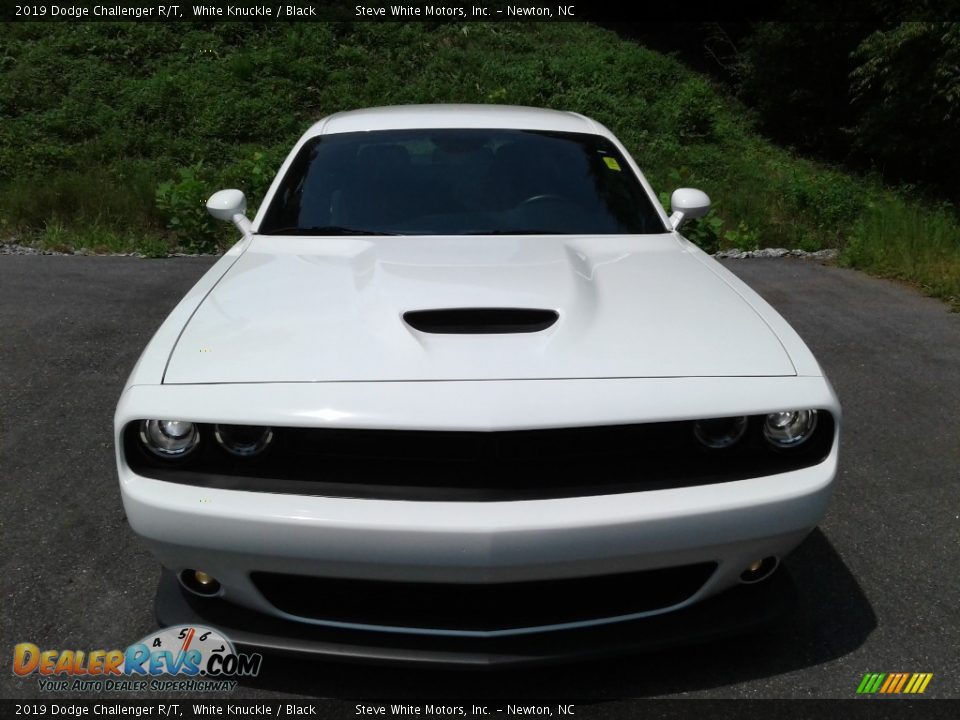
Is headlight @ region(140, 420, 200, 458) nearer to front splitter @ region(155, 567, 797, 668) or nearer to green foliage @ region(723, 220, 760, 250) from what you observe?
front splitter @ region(155, 567, 797, 668)

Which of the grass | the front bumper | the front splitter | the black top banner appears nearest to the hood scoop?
the front bumper

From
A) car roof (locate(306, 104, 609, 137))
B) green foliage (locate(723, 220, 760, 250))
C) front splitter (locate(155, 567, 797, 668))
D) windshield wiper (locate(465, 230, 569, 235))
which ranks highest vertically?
car roof (locate(306, 104, 609, 137))

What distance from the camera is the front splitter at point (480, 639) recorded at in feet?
6.12

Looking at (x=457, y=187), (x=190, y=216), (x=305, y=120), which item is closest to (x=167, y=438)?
(x=457, y=187)

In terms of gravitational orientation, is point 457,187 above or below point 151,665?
above

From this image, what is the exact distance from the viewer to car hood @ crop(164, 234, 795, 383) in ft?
6.36

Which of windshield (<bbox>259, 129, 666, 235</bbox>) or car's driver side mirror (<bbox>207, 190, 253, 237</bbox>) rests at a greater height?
windshield (<bbox>259, 129, 666, 235</bbox>)

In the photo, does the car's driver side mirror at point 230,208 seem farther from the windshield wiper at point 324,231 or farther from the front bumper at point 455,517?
the front bumper at point 455,517

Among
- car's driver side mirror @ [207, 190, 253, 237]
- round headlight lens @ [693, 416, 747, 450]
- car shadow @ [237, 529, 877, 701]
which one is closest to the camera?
round headlight lens @ [693, 416, 747, 450]

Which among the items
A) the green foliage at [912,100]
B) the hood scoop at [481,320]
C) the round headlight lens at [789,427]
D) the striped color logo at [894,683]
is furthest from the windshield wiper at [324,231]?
the green foliage at [912,100]

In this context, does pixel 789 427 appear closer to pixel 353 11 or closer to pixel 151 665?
pixel 151 665

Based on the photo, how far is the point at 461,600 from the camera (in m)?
1.90

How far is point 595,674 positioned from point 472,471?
722 millimetres

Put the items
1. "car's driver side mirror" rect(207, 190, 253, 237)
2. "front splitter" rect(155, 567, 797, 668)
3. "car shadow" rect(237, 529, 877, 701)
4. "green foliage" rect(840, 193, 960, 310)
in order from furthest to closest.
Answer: "green foliage" rect(840, 193, 960, 310)
"car's driver side mirror" rect(207, 190, 253, 237)
"car shadow" rect(237, 529, 877, 701)
"front splitter" rect(155, 567, 797, 668)
